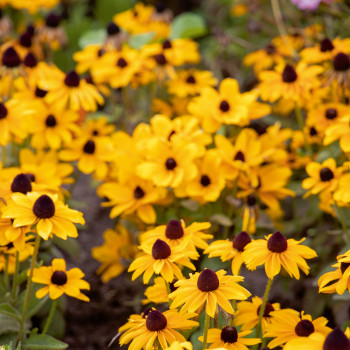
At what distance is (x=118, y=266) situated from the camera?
197cm

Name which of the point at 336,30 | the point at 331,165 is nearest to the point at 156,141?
the point at 331,165

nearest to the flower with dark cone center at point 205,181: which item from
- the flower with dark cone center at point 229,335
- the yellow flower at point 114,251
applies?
the yellow flower at point 114,251

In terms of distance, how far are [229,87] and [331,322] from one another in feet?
2.47

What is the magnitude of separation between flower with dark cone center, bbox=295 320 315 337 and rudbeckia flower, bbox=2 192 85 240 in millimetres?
466

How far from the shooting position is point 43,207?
126 centimetres

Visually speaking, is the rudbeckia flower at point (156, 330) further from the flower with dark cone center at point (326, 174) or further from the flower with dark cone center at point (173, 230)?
the flower with dark cone center at point (326, 174)

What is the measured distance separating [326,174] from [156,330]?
660 millimetres

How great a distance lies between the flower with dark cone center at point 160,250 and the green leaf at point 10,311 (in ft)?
1.26

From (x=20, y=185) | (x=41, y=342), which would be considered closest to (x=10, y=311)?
(x=41, y=342)

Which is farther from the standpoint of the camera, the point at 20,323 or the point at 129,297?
the point at 129,297

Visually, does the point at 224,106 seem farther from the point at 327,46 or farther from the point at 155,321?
the point at 155,321

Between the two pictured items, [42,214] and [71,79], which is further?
[71,79]

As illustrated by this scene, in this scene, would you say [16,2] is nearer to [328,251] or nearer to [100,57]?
[100,57]

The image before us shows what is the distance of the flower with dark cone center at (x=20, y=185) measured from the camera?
56.1 inches
